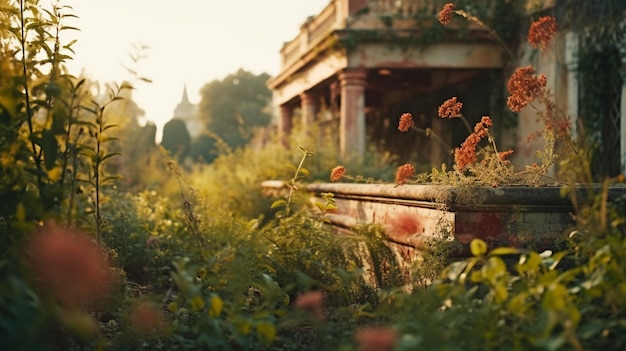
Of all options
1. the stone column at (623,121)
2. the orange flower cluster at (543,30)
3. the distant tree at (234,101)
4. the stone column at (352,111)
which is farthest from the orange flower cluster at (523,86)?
the distant tree at (234,101)

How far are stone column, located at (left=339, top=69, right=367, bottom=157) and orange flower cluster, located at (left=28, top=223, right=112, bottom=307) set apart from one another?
8408 millimetres

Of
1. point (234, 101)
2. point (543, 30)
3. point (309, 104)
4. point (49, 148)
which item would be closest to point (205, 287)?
point (49, 148)

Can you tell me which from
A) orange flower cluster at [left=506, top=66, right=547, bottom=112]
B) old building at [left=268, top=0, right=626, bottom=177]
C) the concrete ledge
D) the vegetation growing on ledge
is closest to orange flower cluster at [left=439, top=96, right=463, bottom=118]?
orange flower cluster at [left=506, top=66, right=547, bottom=112]

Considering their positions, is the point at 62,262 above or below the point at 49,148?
below

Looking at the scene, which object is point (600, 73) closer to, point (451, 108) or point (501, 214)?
point (451, 108)

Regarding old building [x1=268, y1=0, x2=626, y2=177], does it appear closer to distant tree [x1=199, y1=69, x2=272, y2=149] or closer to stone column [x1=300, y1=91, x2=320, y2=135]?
stone column [x1=300, y1=91, x2=320, y2=135]

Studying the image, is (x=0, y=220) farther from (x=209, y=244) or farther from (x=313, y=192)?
(x=313, y=192)

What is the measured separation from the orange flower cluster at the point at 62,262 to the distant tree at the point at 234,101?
146 ft

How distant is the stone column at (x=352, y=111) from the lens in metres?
11.4

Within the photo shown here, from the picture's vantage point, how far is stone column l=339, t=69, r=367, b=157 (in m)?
11.4

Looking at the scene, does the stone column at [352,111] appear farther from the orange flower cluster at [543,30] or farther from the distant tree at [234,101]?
the distant tree at [234,101]

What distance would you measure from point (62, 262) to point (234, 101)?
157 ft

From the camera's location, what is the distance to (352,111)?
37.9 ft

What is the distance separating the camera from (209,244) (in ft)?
17.9
